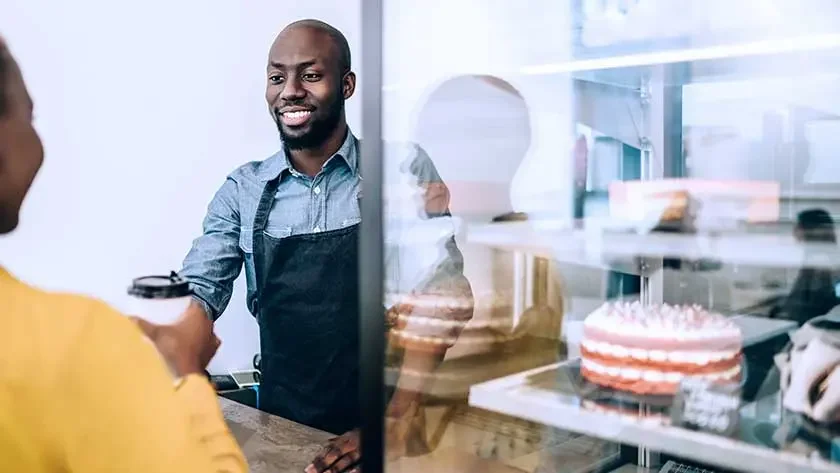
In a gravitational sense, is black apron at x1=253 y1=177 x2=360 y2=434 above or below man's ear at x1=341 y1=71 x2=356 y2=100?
below

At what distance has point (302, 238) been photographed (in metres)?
1.50

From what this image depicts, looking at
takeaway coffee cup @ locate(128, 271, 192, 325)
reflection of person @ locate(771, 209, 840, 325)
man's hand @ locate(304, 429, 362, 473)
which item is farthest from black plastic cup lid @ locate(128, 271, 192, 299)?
reflection of person @ locate(771, 209, 840, 325)

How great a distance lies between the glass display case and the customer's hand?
13.6 inches

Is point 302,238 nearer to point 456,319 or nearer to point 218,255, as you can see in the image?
point 218,255

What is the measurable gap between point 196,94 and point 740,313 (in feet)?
3.34

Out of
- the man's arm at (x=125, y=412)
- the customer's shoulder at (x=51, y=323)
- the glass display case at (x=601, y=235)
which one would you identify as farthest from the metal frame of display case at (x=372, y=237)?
the customer's shoulder at (x=51, y=323)

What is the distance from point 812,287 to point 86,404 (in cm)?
102

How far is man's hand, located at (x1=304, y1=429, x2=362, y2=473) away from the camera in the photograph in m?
1.32

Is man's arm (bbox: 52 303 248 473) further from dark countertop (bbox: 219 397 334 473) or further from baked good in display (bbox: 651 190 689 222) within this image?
baked good in display (bbox: 651 190 689 222)

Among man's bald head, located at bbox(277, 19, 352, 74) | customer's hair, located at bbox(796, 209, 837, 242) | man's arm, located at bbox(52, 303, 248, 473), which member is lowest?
man's arm, located at bbox(52, 303, 248, 473)

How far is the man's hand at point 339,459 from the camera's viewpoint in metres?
1.32

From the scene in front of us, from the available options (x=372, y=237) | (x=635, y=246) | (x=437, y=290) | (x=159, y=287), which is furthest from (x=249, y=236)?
(x=635, y=246)

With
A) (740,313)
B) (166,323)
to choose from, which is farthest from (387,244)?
(740,313)

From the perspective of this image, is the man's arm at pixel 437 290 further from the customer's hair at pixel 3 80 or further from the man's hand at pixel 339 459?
the customer's hair at pixel 3 80
